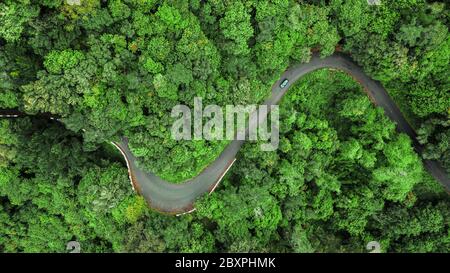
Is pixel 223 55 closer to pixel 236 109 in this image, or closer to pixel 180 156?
pixel 236 109

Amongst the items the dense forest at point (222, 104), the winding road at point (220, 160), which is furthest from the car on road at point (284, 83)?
the dense forest at point (222, 104)

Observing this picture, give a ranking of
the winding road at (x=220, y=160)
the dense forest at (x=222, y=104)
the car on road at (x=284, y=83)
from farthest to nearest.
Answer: the car on road at (x=284, y=83) → the winding road at (x=220, y=160) → the dense forest at (x=222, y=104)

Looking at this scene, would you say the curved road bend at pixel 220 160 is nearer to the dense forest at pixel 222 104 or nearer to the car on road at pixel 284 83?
the car on road at pixel 284 83

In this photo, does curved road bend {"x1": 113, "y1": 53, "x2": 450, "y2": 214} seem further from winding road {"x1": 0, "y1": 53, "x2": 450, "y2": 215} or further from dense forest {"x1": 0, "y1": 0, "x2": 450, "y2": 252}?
dense forest {"x1": 0, "y1": 0, "x2": 450, "y2": 252}

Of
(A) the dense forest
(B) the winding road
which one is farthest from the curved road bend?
(A) the dense forest

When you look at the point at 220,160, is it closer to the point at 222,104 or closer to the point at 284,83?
the point at 222,104

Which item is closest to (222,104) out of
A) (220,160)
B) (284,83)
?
(220,160)
